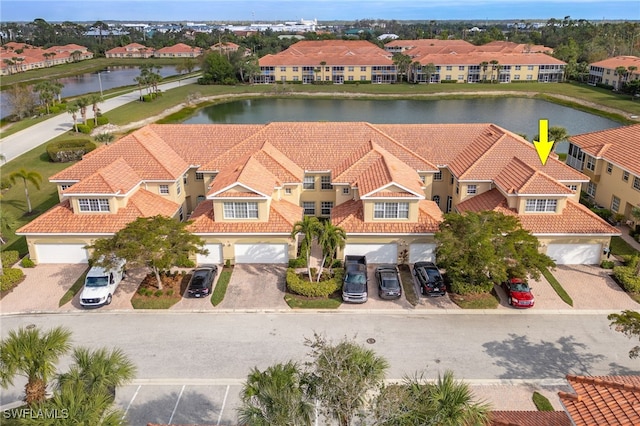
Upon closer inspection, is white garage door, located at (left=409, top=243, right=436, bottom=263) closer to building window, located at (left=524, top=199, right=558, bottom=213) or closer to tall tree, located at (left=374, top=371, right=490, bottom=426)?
building window, located at (left=524, top=199, right=558, bottom=213)

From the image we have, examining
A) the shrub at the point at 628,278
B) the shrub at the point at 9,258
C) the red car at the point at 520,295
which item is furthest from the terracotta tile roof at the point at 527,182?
the shrub at the point at 9,258

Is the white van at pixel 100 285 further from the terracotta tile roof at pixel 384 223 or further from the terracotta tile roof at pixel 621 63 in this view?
the terracotta tile roof at pixel 621 63

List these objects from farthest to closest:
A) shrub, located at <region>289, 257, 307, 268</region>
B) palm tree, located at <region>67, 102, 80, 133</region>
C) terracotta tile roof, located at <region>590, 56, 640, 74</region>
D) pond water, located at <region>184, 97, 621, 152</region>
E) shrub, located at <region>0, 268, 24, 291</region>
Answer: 1. terracotta tile roof, located at <region>590, 56, 640, 74</region>
2. pond water, located at <region>184, 97, 621, 152</region>
3. palm tree, located at <region>67, 102, 80, 133</region>
4. shrub, located at <region>289, 257, 307, 268</region>
5. shrub, located at <region>0, 268, 24, 291</region>

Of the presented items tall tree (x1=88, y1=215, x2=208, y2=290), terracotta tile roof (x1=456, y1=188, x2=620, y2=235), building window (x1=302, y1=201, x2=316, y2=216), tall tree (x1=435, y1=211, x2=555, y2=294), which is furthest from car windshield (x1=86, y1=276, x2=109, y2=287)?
terracotta tile roof (x1=456, y1=188, x2=620, y2=235)

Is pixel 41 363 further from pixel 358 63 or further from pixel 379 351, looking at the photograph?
pixel 358 63

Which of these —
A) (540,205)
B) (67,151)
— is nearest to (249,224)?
(540,205)
